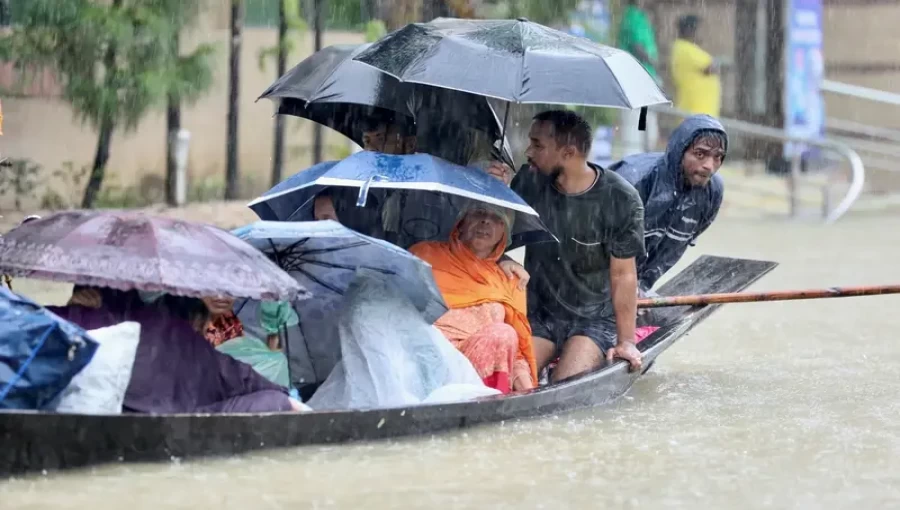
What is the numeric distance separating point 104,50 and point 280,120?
227 cm

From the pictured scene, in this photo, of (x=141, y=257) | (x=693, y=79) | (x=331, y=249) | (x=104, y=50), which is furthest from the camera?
→ (x=693, y=79)

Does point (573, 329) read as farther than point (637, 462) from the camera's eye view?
Yes

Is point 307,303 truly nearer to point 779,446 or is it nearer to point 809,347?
point 779,446

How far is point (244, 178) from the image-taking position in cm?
1586

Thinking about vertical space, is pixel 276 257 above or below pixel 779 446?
above

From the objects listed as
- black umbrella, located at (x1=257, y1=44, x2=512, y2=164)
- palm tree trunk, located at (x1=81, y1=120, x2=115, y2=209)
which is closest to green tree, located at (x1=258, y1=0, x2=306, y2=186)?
palm tree trunk, located at (x1=81, y1=120, x2=115, y2=209)

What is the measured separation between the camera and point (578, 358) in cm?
733

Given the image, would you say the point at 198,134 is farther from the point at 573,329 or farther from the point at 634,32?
the point at 573,329

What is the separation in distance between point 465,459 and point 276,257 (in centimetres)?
115

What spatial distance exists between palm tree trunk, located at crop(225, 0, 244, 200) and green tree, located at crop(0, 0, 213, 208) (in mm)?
1338

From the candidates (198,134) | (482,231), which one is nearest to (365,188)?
(482,231)

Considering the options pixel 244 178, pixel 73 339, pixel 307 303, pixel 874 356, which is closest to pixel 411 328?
pixel 307 303

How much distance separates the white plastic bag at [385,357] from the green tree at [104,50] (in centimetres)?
683

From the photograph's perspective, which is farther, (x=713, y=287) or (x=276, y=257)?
(x=713, y=287)
